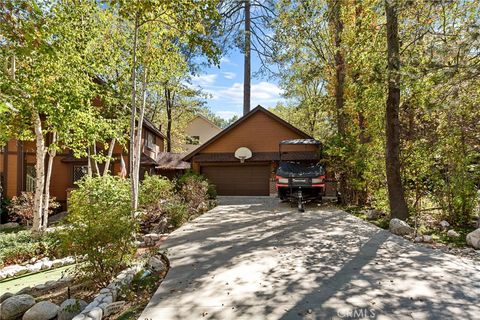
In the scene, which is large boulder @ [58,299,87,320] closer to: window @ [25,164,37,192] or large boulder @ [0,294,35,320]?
large boulder @ [0,294,35,320]

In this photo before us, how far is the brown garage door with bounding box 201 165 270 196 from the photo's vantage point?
18.4 meters

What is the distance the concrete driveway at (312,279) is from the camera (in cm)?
339

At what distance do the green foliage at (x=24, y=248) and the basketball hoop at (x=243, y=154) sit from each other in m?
11.2

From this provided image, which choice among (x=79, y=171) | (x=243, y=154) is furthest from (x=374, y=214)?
(x=79, y=171)

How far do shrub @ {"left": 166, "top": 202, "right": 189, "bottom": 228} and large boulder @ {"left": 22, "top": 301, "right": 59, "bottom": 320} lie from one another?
519 centimetres

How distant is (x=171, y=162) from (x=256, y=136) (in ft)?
23.9

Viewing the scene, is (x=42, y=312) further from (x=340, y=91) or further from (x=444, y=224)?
(x=340, y=91)

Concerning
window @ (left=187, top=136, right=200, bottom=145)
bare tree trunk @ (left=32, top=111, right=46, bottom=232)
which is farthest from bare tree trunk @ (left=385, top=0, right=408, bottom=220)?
window @ (left=187, top=136, right=200, bottom=145)

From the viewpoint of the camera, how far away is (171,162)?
22188 mm

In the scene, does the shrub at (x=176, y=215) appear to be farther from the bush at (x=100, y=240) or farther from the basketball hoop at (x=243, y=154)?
the basketball hoop at (x=243, y=154)

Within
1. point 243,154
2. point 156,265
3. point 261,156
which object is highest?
point 243,154

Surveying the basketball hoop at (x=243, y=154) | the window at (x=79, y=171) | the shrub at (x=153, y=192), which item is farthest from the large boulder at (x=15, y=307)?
the window at (x=79, y=171)

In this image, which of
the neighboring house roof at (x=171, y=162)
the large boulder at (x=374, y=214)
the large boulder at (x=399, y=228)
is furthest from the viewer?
the neighboring house roof at (x=171, y=162)

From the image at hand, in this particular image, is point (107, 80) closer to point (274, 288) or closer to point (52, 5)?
point (52, 5)
